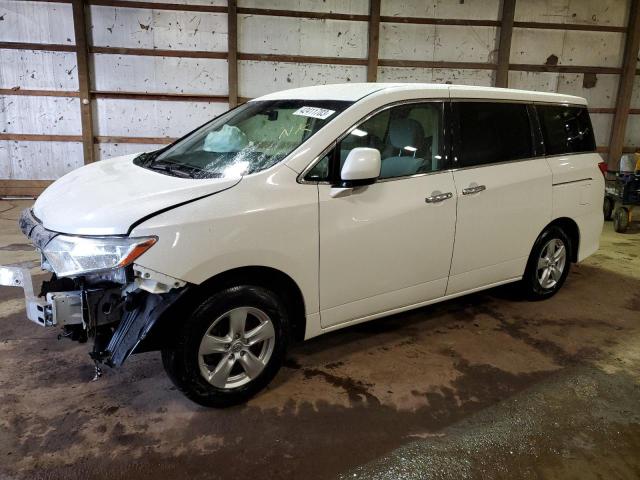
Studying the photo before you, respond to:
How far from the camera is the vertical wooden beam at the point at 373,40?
858 cm

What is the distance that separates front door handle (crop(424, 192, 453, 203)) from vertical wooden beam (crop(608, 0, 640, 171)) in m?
8.27

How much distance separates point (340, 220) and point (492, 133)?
1.47 metres

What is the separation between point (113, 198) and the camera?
2.42 metres

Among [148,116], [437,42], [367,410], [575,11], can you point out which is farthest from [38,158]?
[575,11]

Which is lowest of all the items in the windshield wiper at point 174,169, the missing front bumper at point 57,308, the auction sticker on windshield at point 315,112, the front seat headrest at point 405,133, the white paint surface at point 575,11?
the missing front bumper at point 57,308

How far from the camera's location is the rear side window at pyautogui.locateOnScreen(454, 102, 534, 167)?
130 inches

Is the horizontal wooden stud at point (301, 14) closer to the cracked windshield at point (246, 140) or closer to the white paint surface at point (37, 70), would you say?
the white paint surface at point (37, 70)

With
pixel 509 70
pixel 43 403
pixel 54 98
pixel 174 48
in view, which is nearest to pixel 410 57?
pixel 509 70

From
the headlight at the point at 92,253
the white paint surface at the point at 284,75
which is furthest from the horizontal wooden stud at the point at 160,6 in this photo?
the headlight at the point at 92,253

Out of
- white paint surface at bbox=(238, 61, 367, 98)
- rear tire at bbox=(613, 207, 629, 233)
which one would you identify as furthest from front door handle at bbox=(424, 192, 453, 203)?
white paint surface at bbox=(238, 61, 367, 98)

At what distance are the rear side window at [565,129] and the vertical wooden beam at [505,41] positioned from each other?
5376 millimetres

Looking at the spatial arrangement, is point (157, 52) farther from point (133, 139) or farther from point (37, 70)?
point (37, 70)

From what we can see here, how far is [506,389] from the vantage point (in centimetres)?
288

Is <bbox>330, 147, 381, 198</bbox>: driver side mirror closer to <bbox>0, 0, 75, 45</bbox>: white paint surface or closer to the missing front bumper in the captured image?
the missing front bumper
